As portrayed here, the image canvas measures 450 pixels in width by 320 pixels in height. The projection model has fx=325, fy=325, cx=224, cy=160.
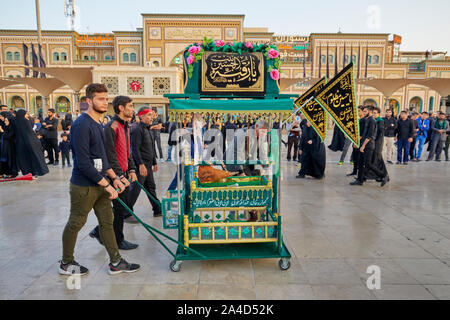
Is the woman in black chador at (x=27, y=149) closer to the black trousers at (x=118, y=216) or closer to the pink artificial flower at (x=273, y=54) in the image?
the black trousers at (x=118, y=216)

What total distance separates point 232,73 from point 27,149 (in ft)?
22.6

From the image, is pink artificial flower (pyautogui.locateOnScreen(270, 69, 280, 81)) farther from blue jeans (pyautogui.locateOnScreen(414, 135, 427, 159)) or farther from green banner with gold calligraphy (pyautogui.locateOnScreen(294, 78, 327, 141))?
blue jeans (pyautogui.locateOnScreen(414, 135, 427, 159))

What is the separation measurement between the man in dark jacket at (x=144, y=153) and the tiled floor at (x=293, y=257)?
1.54 feet

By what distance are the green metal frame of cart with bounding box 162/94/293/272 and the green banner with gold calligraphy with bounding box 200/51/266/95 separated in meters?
0.22

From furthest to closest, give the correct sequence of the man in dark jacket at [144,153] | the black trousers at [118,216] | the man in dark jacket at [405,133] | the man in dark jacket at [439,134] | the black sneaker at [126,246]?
the man in dark jacket at [439,134]
the man in dark jacket at [405,133]
the man in dark jacket at [144,153]
the black sneaker at [126,246]
the black trousers at [118,216]

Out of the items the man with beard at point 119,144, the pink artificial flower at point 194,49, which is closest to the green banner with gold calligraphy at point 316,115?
the pink artificial flower at point 194,49

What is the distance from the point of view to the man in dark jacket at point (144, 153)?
4875 mm

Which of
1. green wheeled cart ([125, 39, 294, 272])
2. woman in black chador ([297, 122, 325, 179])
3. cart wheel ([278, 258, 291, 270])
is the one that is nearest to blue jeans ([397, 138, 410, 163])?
woman in black chador ([297, 122, 325, 179])

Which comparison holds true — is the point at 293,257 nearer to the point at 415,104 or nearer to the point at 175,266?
the point at 175,266

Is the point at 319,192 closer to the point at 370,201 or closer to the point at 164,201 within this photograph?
the point at 370,201

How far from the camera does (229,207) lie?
404 centimetres
